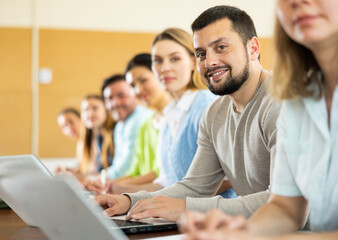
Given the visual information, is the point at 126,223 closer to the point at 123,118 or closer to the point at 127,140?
the point at 127,140

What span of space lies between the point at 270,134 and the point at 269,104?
4.0 inches

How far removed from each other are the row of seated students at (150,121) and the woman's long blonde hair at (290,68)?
1.02 metres

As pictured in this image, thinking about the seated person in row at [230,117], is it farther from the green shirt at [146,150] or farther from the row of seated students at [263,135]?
the green shirt at [146,150]

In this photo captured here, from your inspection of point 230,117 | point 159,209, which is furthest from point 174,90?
point 159,209

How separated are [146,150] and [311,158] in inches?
89.7

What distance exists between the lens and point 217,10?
170 centimetres

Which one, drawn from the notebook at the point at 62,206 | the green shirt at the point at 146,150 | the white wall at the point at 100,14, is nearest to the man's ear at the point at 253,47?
the notebook at the point at 62,206

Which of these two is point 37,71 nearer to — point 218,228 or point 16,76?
point 16,76

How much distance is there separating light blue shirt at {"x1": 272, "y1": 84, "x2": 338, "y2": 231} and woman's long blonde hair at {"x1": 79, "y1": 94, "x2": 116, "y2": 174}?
10.3 feet

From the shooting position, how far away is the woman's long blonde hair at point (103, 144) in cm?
412

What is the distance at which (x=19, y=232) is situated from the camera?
4.00ft

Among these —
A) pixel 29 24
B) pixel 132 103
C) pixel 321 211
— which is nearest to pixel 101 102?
pixel 132 103

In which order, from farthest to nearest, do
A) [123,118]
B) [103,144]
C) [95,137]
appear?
[95,137], [103,144], [123,118]

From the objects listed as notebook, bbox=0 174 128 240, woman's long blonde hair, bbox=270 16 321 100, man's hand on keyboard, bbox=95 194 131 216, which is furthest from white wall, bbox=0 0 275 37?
notebook, bbox=0 174 128 240
